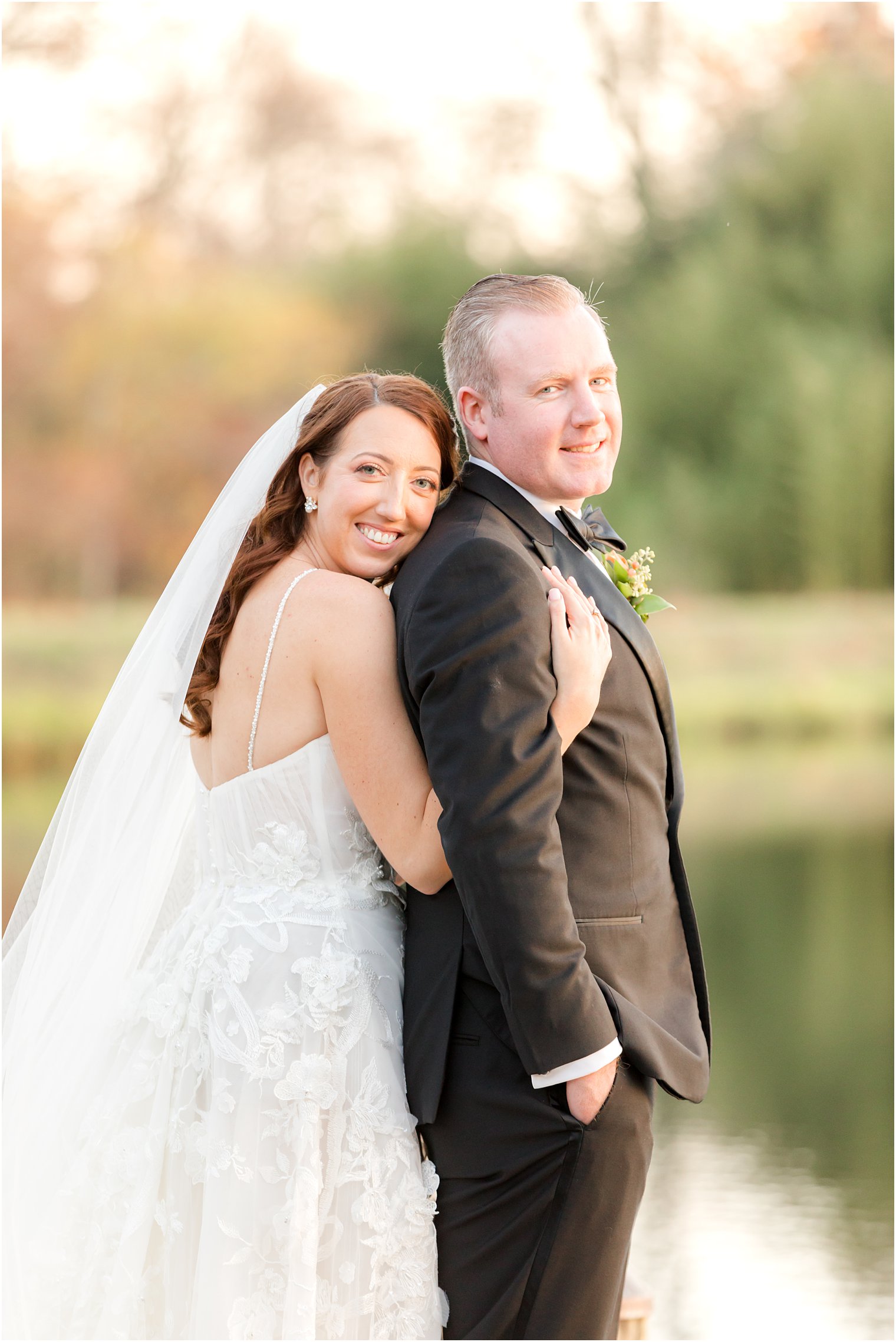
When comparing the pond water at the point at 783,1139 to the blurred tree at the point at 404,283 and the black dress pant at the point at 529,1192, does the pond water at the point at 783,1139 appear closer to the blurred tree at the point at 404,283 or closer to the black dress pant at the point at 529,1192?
the black dress pant at the point at 529,1192

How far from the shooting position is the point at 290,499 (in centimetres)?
201

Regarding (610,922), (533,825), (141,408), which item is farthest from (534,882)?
(141,408)

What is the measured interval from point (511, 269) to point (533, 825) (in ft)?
56.2

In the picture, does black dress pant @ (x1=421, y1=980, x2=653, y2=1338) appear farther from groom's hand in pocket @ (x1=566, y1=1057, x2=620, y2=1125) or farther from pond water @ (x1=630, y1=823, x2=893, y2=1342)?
pond water @ (x1=630, y1=823, x2=893, y2=1342)

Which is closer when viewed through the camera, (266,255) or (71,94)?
(71,94)

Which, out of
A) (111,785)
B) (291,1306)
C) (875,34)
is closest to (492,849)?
(291,1306)

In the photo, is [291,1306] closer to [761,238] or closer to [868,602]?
[868,602]

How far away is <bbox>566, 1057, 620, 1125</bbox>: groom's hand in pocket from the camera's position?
65.8 inches

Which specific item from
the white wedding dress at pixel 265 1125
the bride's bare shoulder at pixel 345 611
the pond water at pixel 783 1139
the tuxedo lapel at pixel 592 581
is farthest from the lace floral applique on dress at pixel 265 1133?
the pond water at pixel 783 1139

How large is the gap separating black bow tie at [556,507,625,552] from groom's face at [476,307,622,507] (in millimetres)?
57

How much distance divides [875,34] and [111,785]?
1859 centimetres

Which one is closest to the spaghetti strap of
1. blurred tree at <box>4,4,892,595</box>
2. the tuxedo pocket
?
the tuxedo pocket

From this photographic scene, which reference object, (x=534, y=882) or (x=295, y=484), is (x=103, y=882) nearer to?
(x=295, y=484)

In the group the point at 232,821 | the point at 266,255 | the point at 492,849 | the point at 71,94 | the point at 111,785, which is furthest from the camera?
the point at 266,255
